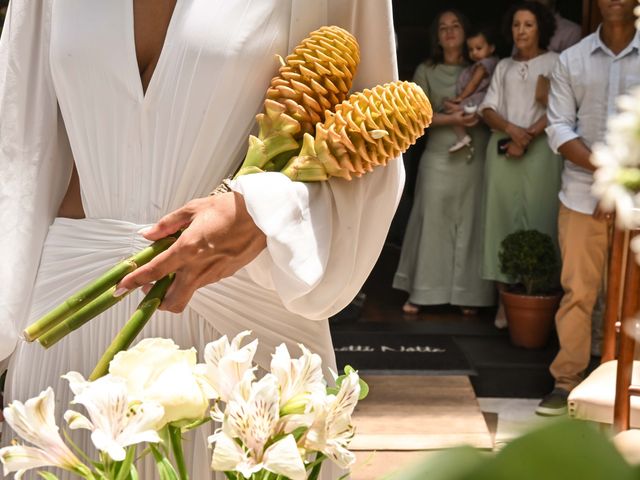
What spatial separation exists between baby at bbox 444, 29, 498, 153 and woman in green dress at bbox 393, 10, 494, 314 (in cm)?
6

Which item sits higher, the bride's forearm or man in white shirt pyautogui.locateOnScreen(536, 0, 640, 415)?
the bride's forearm

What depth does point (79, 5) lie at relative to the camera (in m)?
1.32

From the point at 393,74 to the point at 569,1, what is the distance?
679 centimetres

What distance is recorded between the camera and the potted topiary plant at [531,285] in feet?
20.4

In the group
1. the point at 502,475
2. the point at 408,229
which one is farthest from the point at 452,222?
the point at 502,475

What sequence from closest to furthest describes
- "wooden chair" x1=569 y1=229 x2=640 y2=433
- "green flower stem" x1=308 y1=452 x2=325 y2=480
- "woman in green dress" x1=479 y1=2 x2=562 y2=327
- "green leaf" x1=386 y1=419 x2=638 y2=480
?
"green leaf" x1=386 y1=419 x2=638 y2=480 → "green flower stem" x1=308 y1=452 x2=325 y2=480 → "wooden chair" x1=569 y1=229 x2=640 y2=433 → "woman in green dress" x1=479 y1=2 x2=562 y2=327

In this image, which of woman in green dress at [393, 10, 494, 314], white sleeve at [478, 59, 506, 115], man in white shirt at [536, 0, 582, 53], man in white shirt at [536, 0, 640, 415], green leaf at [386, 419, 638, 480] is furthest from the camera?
woman in green dress at [393, 10, 494, 314]

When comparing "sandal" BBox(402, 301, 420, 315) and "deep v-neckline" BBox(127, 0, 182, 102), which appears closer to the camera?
"deep v-neckline" BBox(127, 0, 182, 102)

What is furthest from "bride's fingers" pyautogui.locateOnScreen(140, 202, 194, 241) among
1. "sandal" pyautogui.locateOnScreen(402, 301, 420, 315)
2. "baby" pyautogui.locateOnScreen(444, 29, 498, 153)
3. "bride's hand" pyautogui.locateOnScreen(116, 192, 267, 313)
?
"sandal" pyautogui.locateOnScreen(402, 301, 420, 315)

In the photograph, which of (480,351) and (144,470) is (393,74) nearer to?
(144,470)

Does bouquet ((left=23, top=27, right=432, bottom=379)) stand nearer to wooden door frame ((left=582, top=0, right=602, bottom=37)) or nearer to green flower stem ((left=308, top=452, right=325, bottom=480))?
green flower stem ((left=308, top=452, right=325, bottom=480))

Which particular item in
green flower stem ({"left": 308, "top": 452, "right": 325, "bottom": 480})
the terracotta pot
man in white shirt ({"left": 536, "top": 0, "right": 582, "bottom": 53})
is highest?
green flower stem ({"left": 308, "top": 452, "right": 325, "bottom": 480})

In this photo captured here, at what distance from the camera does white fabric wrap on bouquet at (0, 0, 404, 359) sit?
45.8 inches

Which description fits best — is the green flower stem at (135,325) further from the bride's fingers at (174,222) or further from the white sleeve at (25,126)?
the white sleeve at (25,126)
